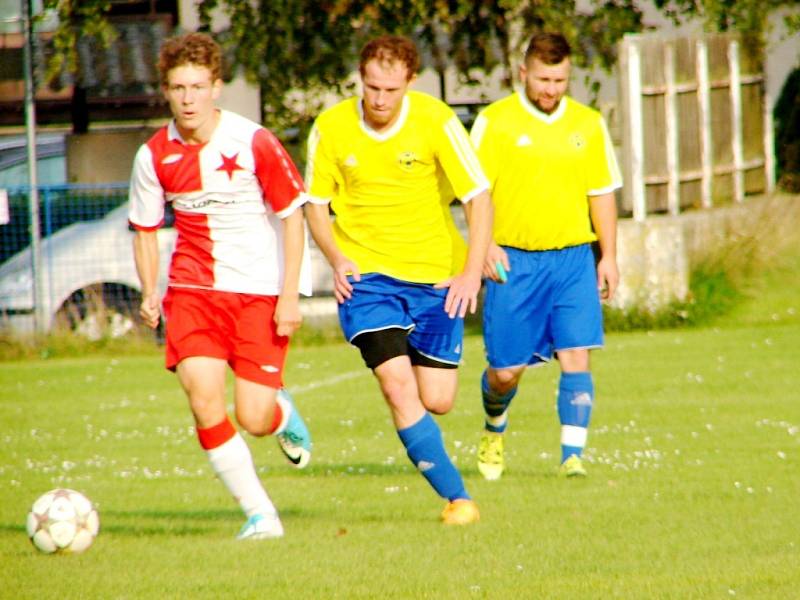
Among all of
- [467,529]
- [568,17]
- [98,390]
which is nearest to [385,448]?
[467,529]

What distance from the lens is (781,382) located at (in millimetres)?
12234

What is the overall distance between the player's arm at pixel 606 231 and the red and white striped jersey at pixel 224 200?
207 centimetres

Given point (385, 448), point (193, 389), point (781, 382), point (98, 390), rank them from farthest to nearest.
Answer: point (98, 390) < point (781, 382) < point (385, 448) < point (193, 389)

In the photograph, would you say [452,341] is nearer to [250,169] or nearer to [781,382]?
[250,169]

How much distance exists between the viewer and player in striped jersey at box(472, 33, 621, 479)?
8.41 metres

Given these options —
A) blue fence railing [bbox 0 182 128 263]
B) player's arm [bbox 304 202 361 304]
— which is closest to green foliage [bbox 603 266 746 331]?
blue fence railing [bbox 0 182 128 263]

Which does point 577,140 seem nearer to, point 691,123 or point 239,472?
point 239,472

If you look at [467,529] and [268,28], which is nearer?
[467,529]

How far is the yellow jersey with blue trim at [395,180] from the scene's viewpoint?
23.6ft

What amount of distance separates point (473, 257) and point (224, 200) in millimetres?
1101

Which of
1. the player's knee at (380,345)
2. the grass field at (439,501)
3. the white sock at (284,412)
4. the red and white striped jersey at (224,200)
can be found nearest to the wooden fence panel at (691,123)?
the grass field at (439,501)

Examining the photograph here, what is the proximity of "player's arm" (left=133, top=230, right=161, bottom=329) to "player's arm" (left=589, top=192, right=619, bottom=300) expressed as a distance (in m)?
2.52

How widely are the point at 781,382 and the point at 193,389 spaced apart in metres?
6.64

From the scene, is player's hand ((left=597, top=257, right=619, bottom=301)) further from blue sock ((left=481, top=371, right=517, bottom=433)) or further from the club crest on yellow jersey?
the club crest on yellow jersey
